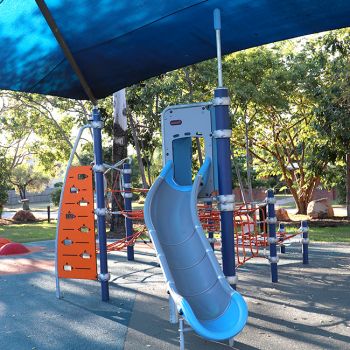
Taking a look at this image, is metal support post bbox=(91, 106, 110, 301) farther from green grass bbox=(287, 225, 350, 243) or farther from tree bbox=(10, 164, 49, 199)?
tree bbox=(10, 164, 49, 199)

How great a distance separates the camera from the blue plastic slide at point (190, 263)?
4262mm

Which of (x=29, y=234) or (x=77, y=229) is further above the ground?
(x=77, y=229)

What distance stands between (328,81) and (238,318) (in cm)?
1542

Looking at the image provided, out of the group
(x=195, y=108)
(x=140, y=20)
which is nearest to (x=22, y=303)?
(x=195, y=108)

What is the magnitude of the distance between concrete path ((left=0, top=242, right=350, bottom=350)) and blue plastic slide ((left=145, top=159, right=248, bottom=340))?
1.33 ft

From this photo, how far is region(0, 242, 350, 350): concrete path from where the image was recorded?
15.8ft

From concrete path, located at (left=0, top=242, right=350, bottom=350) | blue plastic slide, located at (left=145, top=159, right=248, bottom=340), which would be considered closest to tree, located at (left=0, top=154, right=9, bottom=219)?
concrete path, located at (left=0, top=242, right=350, bottom=350)

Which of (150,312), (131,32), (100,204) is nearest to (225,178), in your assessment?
(150,312)

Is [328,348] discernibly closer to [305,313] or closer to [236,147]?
[305,313]

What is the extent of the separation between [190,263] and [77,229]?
2.02m

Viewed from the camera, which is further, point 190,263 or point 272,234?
point 272,234

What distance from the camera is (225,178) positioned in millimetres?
5090

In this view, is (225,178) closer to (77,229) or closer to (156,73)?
(77,229)

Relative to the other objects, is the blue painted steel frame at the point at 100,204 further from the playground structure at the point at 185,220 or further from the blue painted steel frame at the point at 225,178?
the blue painted steel frame at the point at 225,178
